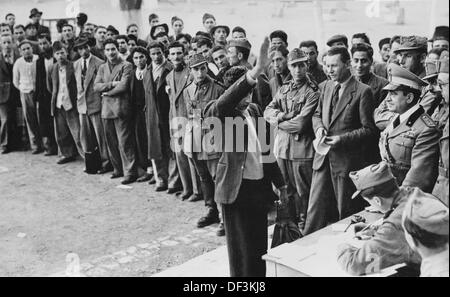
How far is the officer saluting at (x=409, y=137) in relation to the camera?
337cm

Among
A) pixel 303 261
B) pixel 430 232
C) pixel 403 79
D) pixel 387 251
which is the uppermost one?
pixel 403 79

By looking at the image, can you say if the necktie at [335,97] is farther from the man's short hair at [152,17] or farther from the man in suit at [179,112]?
the man's short hair at [152,17]

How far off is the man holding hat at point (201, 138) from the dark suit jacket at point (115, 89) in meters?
1.22

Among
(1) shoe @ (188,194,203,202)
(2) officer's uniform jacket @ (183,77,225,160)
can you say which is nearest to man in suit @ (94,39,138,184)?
(1) shoe @ (188,194,203,202)

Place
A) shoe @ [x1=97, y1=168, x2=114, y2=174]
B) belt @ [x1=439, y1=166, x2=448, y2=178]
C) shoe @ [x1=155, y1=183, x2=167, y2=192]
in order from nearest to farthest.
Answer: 1. belt @ [x1=439, y1=166, x2=448, y2=178]
2. shoe @ [x1=155, y1=183, x2=167, y2=192]
3. shoe @ [x1=97, y1=168, x2=114, y2=174]

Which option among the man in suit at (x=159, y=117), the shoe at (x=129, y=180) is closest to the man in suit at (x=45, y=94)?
the shoe at (x=129, y=180)

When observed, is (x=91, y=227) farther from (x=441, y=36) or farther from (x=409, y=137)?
(x=441, y=36)

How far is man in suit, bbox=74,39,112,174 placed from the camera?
7.02 m

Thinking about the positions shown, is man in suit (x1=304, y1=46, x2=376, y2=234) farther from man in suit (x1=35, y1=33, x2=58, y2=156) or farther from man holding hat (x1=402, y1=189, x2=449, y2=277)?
man in suit (x1=35, y1=33, x2=58, y2=156)

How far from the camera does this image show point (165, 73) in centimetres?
621

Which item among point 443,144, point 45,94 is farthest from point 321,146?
point 45,94

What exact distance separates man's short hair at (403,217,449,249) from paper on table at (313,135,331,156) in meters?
1.90

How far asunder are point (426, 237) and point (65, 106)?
603 cm

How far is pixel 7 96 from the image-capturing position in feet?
27.4
